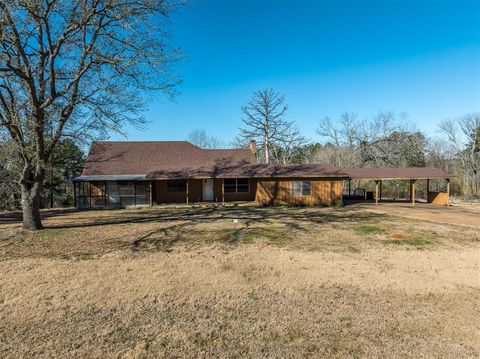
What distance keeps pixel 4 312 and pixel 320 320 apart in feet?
17.5

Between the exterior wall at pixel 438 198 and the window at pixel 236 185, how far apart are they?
1507 centimetres

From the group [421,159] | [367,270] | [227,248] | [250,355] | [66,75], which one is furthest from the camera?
[421,159]

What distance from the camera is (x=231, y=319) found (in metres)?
4.79

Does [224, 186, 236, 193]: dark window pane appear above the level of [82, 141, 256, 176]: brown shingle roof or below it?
below

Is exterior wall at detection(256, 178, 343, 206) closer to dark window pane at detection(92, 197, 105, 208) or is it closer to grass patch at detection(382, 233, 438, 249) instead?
grass patch at detection(382, 233, 438, 249)

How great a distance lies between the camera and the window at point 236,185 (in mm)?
22922

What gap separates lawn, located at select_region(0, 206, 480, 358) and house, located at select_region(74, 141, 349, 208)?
10.6 m

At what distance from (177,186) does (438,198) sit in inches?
816

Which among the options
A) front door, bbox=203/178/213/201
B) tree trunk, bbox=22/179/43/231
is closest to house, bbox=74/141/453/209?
front door, bbox=203/178/213/201

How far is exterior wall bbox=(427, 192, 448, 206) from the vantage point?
22395 millimetres

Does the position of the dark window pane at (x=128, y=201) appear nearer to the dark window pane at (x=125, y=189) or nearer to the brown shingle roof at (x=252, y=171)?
the dark window pane at (x=125, y=189)

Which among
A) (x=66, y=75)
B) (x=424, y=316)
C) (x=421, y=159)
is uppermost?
(x=66, y=75)

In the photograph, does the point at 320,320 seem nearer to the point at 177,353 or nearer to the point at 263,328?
the point at 263,328

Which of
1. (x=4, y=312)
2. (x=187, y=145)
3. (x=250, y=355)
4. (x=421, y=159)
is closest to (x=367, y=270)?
(x=250, y=355)
